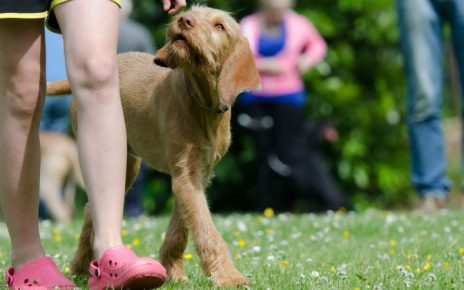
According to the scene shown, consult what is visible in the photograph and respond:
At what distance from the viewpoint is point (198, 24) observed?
4293mm

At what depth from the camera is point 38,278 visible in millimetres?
3832

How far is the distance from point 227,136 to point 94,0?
1.21 m

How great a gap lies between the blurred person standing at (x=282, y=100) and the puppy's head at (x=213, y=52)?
17.5ft

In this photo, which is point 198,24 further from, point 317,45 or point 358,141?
point 358,141

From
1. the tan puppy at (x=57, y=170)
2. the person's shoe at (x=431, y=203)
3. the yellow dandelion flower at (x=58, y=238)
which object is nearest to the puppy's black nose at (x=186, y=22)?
the yellow dandelion flower at (x=58, y=238)

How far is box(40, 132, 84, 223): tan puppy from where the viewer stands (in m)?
10.5

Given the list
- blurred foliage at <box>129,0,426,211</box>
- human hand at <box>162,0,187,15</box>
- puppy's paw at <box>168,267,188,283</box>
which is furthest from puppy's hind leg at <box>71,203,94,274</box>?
blurred foliage at <box>129,0,426,211</box>

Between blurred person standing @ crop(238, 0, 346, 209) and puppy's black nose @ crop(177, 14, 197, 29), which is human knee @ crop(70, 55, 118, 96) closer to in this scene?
puppy's black nose @ crop(177, 14, 197, 29)

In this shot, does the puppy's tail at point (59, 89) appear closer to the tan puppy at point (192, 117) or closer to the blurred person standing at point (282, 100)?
the tan puppy at point (192, 117)

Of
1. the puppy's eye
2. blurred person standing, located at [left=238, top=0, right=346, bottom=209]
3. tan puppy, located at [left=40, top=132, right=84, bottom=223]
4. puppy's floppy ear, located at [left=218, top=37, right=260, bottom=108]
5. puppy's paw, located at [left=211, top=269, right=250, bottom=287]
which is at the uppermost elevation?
the puppy's eye

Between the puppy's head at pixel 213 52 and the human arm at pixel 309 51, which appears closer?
the puppy's head at pixel 213 52

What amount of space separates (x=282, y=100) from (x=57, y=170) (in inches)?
109

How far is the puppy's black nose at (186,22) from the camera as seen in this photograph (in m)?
4.25

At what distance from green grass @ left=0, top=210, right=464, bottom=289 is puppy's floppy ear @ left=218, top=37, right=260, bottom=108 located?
84 centimetres
